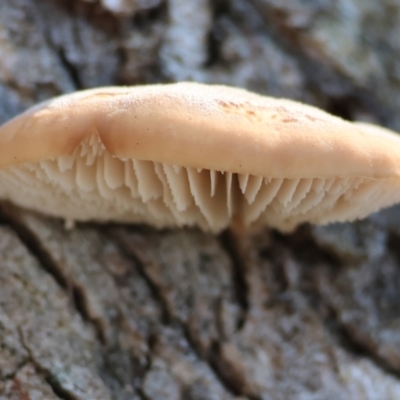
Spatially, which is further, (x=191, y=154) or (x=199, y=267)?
(x=199, y=267)

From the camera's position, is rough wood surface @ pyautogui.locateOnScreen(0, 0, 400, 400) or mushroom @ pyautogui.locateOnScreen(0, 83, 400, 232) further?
rough wood surface @ pyautogui.locateOnScreen(0, 0, 400, 400)

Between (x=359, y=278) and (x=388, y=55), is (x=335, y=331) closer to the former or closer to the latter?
(x=359, y=278)

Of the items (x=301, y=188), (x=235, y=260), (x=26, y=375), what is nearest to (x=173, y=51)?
(x=235, y=260)

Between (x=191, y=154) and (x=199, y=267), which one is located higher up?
(x=191, y=154)
